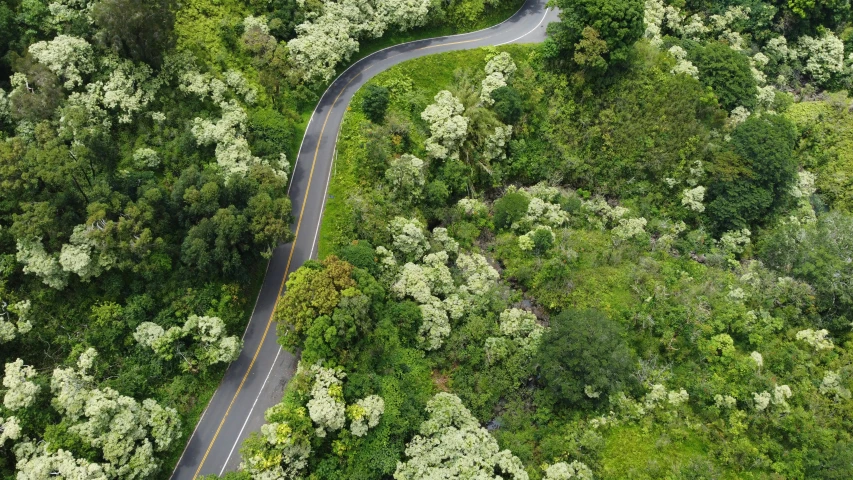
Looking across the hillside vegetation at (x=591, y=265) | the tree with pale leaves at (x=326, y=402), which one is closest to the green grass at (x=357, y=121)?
the hillside vegetation at (x=591, y=265)

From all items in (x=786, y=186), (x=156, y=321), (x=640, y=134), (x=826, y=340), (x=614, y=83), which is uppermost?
(x=614, y=83)

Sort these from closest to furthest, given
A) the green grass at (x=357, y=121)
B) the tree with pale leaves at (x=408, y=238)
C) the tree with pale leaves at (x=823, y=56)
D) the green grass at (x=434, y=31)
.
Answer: the tree with pale leaves at (x=408, y=238) → the green grass at (x=357, y=121) → the green grass at (x=434, y=31) → the tree with pale leaves at (x=823, y=56)

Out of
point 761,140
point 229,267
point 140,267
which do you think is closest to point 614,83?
point 761,140

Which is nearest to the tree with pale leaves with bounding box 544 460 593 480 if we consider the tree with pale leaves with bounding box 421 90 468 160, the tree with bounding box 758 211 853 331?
the tree with bounding box 758 211 853 331

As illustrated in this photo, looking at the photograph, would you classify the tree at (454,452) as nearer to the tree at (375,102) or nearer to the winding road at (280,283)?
the winding road at (280,283)

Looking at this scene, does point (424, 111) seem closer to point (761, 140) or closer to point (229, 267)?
point (229, 267)

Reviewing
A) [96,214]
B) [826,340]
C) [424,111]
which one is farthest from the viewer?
[424,111]
